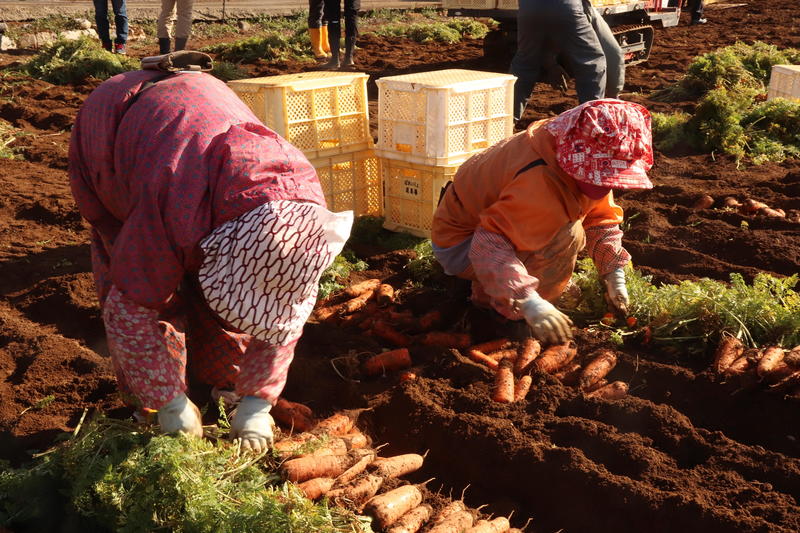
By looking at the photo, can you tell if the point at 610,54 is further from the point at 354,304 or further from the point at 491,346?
the point at 491,346

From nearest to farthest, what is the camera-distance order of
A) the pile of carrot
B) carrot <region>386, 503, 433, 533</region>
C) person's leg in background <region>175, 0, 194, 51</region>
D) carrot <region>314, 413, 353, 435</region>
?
carrot <region>386, 503, 433, 533</region>
carrot <region>314, 413, 353, 435</region>
the pile of carrot
person's leg in background <region>175, 0, 194, 51</region>

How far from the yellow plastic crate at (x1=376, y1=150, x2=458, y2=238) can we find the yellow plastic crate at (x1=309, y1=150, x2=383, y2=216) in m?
0.10

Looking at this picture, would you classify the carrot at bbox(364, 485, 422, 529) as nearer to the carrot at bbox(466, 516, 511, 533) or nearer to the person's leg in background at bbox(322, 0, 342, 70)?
the carrot at bbox(466, 516, 511, 533)

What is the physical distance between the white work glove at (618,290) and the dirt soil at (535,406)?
203mm

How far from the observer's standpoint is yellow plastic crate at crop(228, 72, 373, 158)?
5.08 meters

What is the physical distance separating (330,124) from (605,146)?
231 cm

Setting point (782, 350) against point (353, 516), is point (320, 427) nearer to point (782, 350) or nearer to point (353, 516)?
point (353, 516)

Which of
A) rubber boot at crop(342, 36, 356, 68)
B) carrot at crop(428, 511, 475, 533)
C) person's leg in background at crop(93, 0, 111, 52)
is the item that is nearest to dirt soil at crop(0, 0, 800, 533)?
carrot at crop(428, 511, 475, 533)

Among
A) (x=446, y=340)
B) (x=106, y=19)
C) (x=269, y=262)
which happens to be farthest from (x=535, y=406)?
(x=106, y=19)

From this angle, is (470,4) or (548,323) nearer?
(548,323)

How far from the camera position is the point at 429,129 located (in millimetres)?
5168

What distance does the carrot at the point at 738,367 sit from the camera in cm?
366

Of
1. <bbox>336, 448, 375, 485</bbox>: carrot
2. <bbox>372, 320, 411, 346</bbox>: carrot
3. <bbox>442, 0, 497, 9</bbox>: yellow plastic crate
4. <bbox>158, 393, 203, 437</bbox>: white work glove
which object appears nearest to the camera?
<bbox>158, 393, 203, 437</bbox>: white work glove

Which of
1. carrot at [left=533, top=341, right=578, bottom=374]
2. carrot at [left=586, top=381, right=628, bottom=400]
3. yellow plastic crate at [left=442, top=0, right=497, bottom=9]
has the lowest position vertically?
carrot at [left=586, top=381, right=628, bottom=400]
